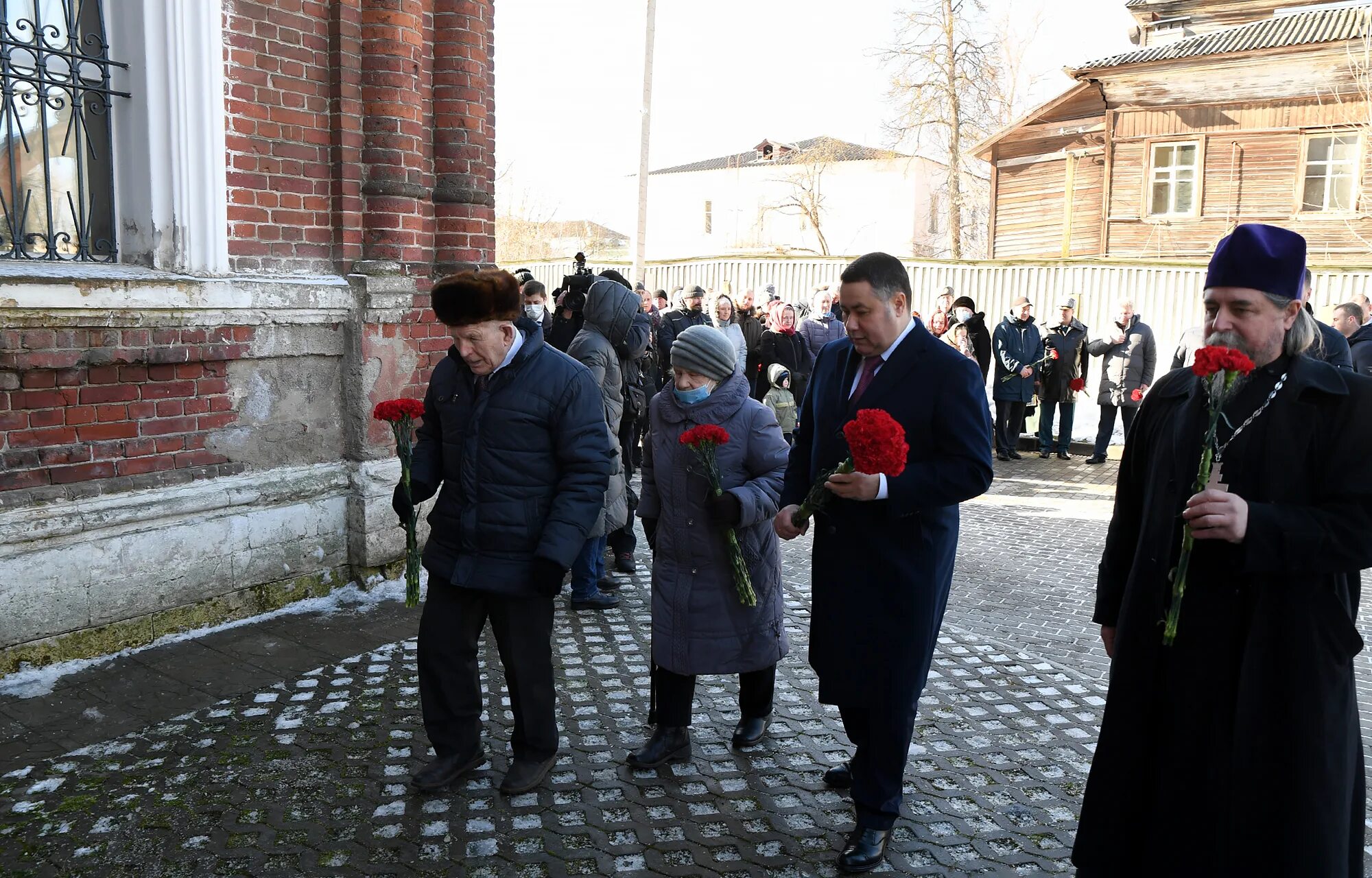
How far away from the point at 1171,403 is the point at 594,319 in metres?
4.11

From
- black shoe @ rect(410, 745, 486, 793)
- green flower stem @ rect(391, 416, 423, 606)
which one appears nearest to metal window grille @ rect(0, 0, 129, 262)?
green flower stem @ rect(391, 416, 423, 606)

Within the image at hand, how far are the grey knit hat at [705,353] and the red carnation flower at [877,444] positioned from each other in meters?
1.13

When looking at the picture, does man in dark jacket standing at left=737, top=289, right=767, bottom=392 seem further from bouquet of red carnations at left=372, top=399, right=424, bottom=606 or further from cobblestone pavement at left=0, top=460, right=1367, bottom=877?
bouquet of red carnations at left=372, top=399, right=424, bottom=606

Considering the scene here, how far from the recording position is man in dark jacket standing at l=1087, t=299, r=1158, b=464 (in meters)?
12.5

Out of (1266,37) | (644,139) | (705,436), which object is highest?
(1266,37)

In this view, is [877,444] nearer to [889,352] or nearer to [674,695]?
[889,352]

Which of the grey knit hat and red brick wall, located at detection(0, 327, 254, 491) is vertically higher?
the grey knit hat

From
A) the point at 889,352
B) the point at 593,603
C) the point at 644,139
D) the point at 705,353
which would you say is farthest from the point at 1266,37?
the point at 889,352

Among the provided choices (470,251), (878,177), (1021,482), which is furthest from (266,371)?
(878,177)

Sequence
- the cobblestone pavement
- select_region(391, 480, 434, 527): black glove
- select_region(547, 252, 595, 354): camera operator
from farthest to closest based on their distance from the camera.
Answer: select_region(547, 252, 595, 354): camera operator
select_region(391, 480, 434, 527): black glove
the cobblestone pavement

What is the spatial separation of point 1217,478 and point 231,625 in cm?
512

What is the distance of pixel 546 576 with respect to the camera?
3.80 meters

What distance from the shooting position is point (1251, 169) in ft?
75.9

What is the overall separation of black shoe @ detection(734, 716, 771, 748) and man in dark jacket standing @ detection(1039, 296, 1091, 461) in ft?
32.4
